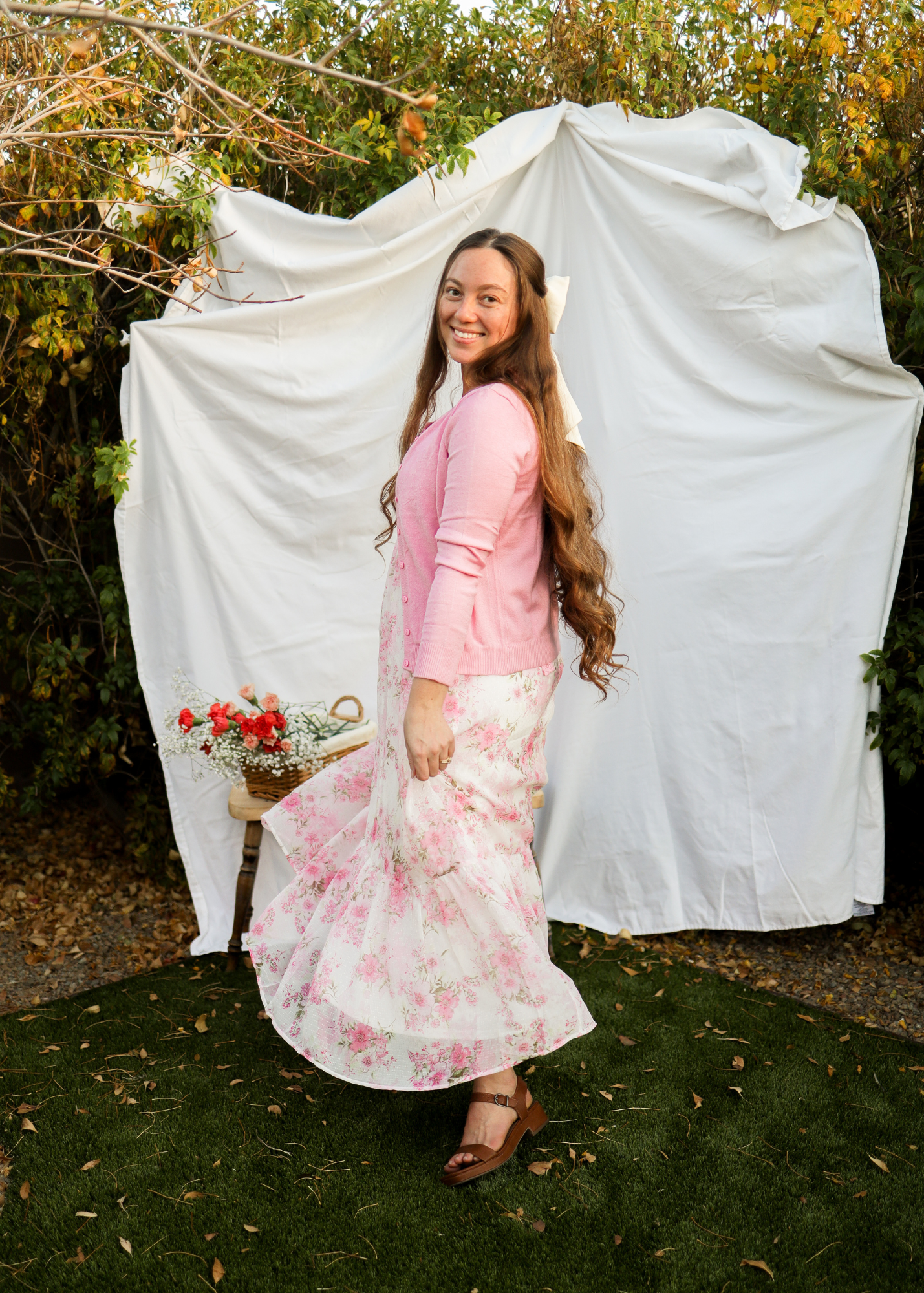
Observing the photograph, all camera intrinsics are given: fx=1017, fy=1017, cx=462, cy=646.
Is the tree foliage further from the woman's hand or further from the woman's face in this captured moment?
the woman's hand

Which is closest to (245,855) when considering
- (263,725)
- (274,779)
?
(274,779)

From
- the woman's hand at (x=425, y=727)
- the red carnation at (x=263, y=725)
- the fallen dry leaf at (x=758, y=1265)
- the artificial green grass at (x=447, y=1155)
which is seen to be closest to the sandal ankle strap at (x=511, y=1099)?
the artificial green grass at (x=447, y=1155)

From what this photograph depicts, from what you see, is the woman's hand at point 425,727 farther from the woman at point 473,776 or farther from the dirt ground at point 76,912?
the dirt ground at point 76,912

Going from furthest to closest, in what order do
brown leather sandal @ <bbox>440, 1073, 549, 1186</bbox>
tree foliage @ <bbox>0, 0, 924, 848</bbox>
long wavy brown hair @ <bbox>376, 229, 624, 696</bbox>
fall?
tree foliage @ <bbox>0, 0, 924, 848</bbox> → brown leather sandal @ <bbox>440, 1073, 549, 1186</bbox> → long wavy brown hair @ <bbox>376, 229, 624, 696</bbox>

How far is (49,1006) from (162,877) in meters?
0.86

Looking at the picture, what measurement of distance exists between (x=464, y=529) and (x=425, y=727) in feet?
1.15

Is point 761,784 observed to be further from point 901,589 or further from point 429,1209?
point 429,1209

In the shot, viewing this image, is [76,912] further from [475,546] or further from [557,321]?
[557,321]

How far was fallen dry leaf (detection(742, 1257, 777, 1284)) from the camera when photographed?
1.82 meters

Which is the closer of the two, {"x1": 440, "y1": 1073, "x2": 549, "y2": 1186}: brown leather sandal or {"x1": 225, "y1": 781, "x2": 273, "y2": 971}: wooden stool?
{"x1": 440, "y1": 1073, "x2": 549, "y2": 1186}: brown leather sandal

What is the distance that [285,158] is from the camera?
301 cm

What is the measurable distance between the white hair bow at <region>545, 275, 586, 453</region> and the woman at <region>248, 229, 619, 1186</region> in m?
0.03

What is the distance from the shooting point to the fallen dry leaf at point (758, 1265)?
1.82m

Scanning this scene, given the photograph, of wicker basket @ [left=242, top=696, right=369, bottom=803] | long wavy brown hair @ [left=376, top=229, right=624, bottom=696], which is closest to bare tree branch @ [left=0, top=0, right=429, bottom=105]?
long wavy brown hair @ [left=376, top=229, right=624, bottom=696]
